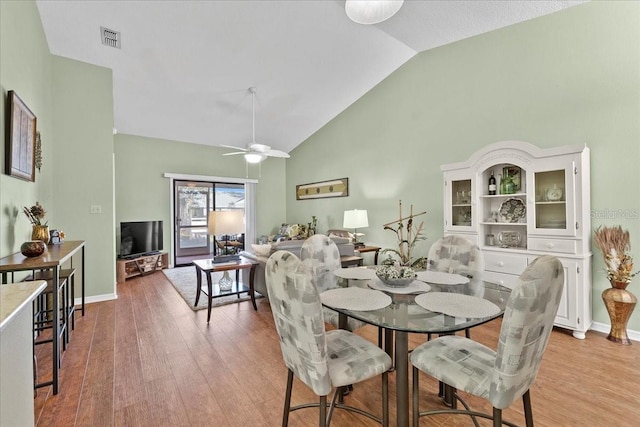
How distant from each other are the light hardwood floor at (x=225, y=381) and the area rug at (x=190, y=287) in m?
0.62


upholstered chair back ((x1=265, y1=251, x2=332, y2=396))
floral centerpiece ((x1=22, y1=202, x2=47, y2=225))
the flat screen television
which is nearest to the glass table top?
upholstered chair back ((x1=265, y1=251, x2=332, y2=396))

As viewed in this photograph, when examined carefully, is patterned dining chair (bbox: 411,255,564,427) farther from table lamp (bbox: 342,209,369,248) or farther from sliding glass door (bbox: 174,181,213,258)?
sliding glass door (bbox: 174,181,213,258)

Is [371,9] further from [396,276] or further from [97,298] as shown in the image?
[97,298]

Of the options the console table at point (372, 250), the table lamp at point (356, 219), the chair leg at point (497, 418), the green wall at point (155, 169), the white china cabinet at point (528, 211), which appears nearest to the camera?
the chair leg at point (497, 418)

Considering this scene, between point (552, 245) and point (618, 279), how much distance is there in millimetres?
557

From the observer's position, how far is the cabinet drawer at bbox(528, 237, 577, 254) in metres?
2.76

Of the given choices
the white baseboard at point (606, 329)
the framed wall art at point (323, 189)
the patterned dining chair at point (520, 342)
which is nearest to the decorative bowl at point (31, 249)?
the patterned dining chair at point (520, 342)

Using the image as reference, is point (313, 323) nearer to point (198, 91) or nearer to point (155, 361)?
point (155, 361)

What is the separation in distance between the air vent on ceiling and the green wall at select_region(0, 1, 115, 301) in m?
0.54

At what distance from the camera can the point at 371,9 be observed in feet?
7.25

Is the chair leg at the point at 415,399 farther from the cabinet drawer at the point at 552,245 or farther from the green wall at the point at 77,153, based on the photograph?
the green wall at the point at 77,153

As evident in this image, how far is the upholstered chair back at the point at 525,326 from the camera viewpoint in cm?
109

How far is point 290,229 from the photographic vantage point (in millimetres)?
6844

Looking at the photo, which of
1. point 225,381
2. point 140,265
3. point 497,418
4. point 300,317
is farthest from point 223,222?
point 140,265
